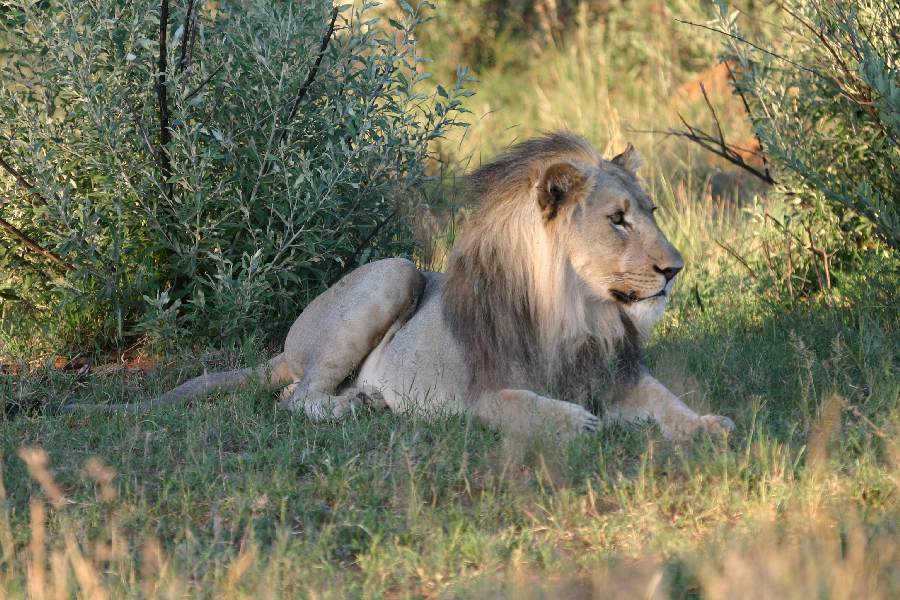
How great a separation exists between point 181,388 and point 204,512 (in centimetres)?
175

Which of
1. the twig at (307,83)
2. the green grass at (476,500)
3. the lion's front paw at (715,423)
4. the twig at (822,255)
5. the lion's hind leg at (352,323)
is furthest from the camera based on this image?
the twig at (822,255)

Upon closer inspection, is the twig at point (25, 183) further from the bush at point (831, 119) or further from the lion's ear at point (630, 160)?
the bush at point (831, 119)

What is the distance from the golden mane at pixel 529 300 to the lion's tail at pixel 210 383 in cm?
118

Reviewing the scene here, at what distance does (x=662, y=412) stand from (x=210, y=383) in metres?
2.17

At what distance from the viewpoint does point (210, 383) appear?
218 inches

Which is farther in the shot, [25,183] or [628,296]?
[25,183]

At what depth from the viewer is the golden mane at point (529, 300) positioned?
4.79 metres

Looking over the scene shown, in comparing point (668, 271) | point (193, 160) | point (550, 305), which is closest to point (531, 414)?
point (550, 305)

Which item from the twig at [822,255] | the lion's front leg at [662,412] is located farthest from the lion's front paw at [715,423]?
the twig at [822,255]

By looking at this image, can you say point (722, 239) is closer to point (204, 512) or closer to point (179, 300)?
point (179, 300)

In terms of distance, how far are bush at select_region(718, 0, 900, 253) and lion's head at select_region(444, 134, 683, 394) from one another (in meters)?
1.38

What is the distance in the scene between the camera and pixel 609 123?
11.1m

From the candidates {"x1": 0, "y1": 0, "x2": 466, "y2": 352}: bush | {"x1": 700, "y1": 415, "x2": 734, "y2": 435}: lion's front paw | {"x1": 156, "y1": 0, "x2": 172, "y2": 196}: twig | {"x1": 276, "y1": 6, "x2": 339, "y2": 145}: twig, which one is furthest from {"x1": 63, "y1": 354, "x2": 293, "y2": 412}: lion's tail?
{"x1": 700, "y1": 415, "x2": 734, "y2": 435}: lion's front paw

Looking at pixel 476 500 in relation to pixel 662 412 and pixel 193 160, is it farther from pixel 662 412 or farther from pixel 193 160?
pixel 193 160
